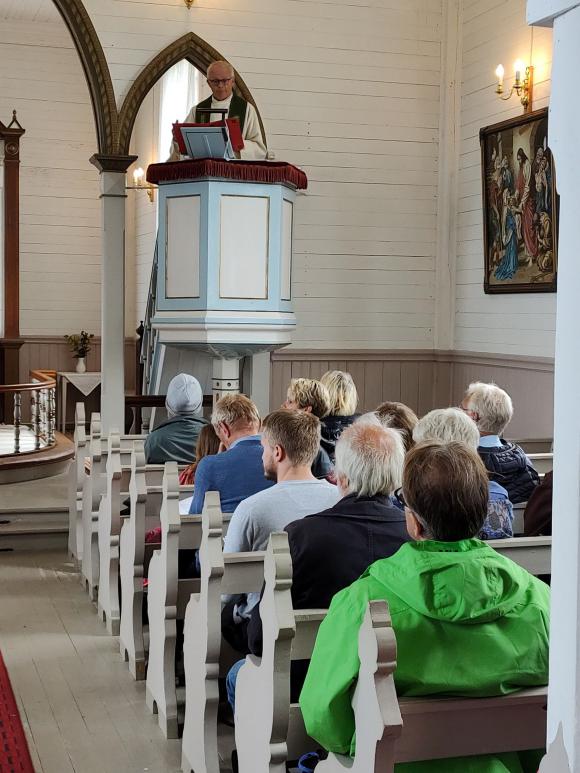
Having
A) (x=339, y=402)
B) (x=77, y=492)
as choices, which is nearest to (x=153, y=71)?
(x=77, y=492)

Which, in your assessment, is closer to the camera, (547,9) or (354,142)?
(547,9)

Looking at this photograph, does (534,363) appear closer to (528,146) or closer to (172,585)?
(528,146)

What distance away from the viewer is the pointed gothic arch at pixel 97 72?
7.64m

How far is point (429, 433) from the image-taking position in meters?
3.54

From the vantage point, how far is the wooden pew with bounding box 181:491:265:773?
2.92 m

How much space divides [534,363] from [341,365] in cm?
185

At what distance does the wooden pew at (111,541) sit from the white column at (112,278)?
292 centimetres

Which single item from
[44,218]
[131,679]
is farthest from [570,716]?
[44,218]

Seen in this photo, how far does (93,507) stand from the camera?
532 centimetres

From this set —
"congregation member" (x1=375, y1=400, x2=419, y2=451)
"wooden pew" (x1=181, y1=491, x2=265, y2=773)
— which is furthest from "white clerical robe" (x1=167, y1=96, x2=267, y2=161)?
"wooden pew" (x1=181, y1=491, x2=265, y2=773)

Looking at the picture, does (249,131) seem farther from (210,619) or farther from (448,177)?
(210,619)

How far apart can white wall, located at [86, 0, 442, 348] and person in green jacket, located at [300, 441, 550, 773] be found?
21.3 feet

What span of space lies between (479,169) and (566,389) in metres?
7.11

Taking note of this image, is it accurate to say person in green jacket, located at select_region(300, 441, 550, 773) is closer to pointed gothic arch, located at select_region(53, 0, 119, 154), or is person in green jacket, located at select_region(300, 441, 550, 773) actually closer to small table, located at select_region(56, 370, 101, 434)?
pointed gothic arch, located at select_region(53, 0, 119, 154)
